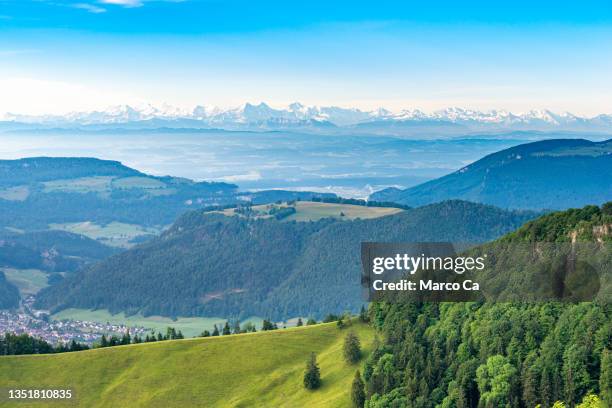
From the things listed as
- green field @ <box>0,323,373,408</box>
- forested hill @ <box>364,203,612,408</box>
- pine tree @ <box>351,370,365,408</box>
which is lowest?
green field @ <box>0,323,373,408</box>

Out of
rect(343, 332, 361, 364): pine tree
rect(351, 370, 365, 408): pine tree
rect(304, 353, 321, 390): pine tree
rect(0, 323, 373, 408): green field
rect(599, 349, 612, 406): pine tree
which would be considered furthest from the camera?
rect(0, 323, 373, 408): green field

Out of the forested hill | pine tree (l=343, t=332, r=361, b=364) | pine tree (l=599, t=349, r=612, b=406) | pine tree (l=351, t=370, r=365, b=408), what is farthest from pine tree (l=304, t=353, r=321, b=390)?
pine tree (l=599, t=349, r=612, b=406)

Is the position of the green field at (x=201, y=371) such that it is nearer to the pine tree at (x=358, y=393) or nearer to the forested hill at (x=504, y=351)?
the pine tree at (x=358, y=393)

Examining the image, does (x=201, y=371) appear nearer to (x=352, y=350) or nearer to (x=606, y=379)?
(x=352, y=350)

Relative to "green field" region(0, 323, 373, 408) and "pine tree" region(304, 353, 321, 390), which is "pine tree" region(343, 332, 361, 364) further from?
"pine tree" region(304, 353, 321, 390)

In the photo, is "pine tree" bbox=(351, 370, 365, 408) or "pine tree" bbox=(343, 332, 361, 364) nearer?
"pine tree" bbox=(351, 370, 365, 408)

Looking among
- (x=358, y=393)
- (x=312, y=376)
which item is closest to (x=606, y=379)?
(x=358, y=393)

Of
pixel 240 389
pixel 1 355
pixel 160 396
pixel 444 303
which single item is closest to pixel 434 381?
pixel 444 303

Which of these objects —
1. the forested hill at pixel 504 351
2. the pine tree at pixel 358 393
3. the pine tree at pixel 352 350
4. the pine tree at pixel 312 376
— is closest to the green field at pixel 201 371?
the pine tree at pixel 312 376
